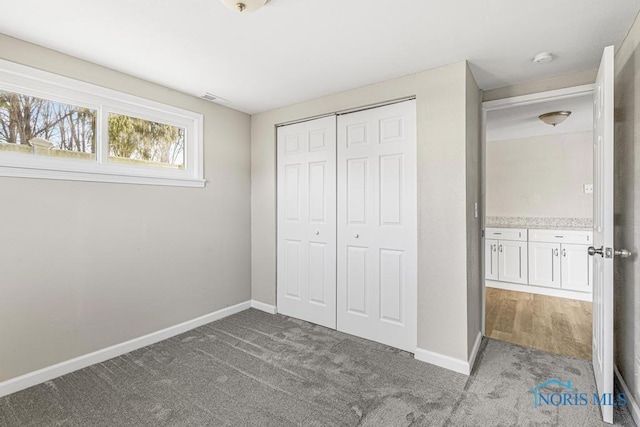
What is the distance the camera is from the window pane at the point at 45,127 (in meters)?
2.10

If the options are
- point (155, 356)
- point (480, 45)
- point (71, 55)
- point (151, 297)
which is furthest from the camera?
point (151, 297)

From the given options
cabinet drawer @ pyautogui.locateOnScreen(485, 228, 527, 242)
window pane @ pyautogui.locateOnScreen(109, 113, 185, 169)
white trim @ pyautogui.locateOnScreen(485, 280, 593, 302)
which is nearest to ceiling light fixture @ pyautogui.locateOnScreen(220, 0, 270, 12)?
window pane @ pyautogui.locateOnScreen(109, 113, 185, 169)

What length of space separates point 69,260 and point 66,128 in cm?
100

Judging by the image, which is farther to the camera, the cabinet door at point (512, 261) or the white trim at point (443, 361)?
the cabinet door at point (512, 261)

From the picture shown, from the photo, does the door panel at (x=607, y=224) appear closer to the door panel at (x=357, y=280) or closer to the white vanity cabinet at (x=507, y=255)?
the door panel at (x=357, y=280)

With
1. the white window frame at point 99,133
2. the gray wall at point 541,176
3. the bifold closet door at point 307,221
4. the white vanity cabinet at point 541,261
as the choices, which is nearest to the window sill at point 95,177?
the white window frame at point 99,133

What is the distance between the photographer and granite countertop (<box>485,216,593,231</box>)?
14.3 feet

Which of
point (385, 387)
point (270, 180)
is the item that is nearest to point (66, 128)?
point (270, 180)

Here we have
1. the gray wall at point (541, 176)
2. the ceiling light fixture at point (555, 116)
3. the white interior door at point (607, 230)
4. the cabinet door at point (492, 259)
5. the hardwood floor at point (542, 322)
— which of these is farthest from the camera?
the cabinet door at point (492, 259)

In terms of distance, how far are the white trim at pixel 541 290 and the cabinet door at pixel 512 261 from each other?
74 mm

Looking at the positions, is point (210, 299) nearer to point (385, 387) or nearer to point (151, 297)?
point (151, 297)

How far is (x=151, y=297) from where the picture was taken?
278 cm

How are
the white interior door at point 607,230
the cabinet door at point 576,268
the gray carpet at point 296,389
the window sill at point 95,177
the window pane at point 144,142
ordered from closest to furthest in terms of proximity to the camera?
the white interior door at point 607,230 → the gray carpet at point 296,389 → the window sill at point 95,177 → the window pane at point 144,142 → the cabinet door at point 576,268

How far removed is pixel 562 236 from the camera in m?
4.23
